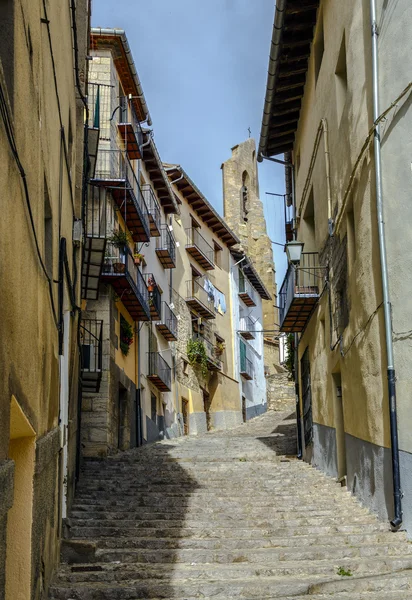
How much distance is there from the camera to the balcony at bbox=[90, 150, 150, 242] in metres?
21.4

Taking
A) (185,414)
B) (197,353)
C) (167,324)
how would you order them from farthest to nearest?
(197,353)
(185,414)
(167,324)

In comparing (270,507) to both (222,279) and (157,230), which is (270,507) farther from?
(222,279)

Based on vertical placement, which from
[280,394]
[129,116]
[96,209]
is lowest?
[280,394]

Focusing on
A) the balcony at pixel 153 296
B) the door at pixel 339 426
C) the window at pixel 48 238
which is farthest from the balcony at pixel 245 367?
the window at pixel 48 238

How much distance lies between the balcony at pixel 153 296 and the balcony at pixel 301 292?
670 cm

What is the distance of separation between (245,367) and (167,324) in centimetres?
1313

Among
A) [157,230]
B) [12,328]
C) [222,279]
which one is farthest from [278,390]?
[12,328]

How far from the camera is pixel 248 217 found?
59.9 meters

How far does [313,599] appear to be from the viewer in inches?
330

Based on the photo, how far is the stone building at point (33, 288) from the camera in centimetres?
527

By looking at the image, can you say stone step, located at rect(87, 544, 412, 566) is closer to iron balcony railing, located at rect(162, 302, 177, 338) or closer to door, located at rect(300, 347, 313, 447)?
door, located at rect(300, 347, 313, 447)

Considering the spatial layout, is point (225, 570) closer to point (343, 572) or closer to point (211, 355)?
point (343, 572)

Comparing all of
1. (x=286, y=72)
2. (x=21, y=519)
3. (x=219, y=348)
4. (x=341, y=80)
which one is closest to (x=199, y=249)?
(x=219, y=348)

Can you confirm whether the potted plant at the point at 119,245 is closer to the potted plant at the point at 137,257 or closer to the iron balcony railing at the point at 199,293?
the potted plant at the point at 137,257
